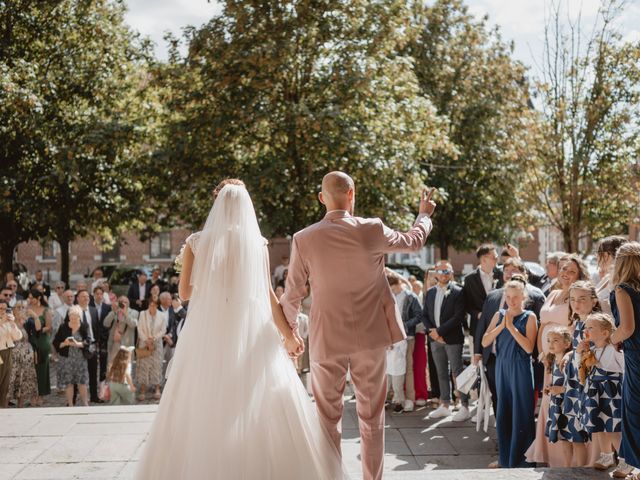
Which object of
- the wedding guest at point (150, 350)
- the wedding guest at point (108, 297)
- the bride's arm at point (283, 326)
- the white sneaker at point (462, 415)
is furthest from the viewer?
the wedding guest at point (108, 297)

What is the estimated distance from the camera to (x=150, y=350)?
12.1 metres

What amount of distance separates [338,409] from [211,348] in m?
0.92

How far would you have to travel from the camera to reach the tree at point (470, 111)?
26922 millimetres

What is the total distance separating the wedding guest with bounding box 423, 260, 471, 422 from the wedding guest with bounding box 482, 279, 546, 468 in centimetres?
219

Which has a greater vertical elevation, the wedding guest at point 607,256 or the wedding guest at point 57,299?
the wedding guest at point 607,256

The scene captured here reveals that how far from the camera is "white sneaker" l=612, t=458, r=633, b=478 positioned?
5.31 metres

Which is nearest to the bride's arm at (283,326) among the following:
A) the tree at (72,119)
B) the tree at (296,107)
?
the tree at (296,107)

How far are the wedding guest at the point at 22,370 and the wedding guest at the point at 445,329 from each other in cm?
644

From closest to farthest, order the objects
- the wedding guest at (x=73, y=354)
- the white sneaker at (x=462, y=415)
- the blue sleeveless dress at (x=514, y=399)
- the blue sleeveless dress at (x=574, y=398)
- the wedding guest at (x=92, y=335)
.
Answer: the blue sleeveless dress at (x=574, y=398)
the blue sleeveless dress at (x=514, y=399)
the white sneaker at (x=462, y=415)
the wedding guest at (x=73, y=354)
the wedding guest at (x=92, y=335)

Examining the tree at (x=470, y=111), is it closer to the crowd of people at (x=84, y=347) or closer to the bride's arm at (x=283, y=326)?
the crowd of people at (x=84, y=347)

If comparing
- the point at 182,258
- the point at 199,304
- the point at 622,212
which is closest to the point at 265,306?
the point at 199,304

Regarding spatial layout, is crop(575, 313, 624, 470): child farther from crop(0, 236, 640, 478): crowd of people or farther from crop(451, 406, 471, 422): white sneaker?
crop(451, 406, 471, 422): white sneaker

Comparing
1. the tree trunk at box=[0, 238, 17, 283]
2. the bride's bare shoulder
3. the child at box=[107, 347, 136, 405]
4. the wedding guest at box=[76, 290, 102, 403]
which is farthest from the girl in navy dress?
the tree trunk at box=[0, 238, 17, 283]

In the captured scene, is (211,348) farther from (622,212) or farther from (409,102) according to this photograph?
(622,212)
